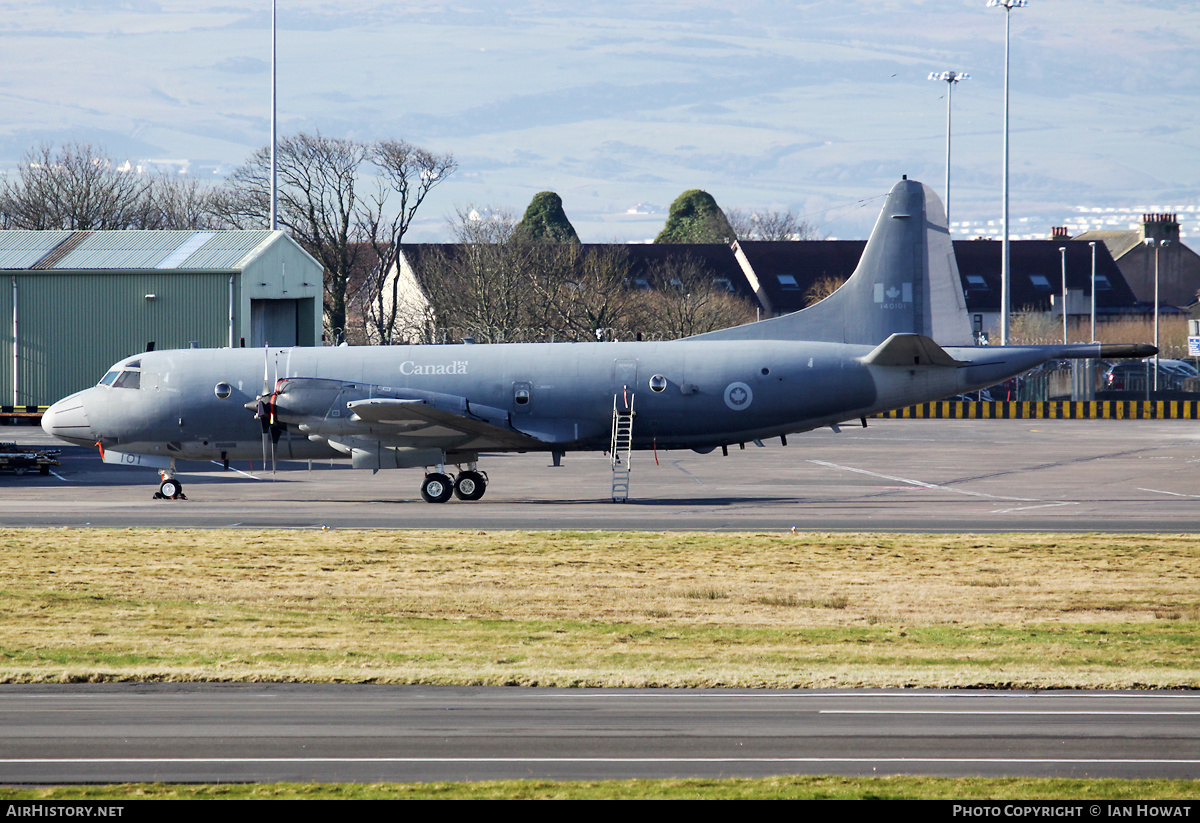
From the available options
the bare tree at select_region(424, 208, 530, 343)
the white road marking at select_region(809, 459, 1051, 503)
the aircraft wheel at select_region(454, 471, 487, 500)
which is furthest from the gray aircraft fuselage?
the bare tree at select_region(424, 208, 530, 343)

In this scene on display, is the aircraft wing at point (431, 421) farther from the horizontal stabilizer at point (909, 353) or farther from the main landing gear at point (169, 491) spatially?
the horizontal stabilizer at point (909, 353)

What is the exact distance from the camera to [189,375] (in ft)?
110

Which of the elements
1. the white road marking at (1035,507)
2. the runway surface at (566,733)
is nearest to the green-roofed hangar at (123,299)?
A: the white road marking at (1035,507)

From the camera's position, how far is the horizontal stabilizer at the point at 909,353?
30.4 m

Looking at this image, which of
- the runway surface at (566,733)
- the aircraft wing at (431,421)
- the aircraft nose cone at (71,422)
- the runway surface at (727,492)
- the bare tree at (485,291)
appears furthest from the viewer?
the bare tree at (485,291)

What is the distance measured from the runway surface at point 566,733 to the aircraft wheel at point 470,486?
62.3ft

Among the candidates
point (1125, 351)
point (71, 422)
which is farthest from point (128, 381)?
point (1125, 351)

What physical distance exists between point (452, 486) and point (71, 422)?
11501 mm

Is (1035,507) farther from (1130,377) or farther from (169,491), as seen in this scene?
(1130,377)

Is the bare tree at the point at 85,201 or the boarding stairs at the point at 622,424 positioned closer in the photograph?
the boarding stairs at the point at 622,424

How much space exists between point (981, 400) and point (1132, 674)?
60.3m

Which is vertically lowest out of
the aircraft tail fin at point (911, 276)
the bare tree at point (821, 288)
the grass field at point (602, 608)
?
the grass field at point (602, 608)

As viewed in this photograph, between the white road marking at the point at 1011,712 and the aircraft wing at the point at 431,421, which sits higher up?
the aircraft wing at the point at 431,421
